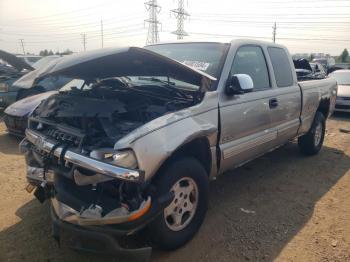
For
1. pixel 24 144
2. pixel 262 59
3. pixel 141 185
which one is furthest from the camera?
pixel 262 59

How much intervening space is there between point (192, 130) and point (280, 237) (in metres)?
1.42

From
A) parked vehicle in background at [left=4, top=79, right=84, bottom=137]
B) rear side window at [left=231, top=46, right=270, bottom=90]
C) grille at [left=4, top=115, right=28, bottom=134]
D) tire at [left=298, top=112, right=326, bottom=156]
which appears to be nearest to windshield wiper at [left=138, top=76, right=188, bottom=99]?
rear side window at [left=231, top=46, right=270, bottom=90]

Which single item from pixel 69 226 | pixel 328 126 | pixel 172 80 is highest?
pixel 172 80

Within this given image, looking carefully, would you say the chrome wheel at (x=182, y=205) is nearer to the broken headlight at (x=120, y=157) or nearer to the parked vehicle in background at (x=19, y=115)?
the broken headlight at (x=120, y=157)

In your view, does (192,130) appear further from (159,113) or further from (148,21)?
(148,21)

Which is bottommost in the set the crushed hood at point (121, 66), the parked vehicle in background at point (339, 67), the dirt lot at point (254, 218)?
the parked vehicle in background at point (339, 67)

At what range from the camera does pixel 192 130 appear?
122 inches

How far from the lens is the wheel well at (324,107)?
6.32 meters

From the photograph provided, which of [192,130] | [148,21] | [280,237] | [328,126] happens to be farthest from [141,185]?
[148,21]

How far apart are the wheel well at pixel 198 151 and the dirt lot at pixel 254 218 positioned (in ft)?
2.23

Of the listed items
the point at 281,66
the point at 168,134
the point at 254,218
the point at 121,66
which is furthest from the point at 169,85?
the point at 281,66

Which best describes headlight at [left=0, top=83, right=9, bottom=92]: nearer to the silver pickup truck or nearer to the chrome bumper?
the silver pickup truck

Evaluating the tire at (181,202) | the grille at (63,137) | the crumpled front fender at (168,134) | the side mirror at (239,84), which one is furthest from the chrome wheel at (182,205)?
the side mirror at (239,84)

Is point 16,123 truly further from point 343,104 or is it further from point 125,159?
point 343,104
